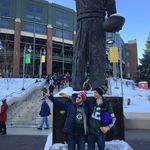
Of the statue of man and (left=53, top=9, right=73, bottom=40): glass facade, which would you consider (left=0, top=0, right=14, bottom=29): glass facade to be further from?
the statue of man

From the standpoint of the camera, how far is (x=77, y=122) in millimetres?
5945

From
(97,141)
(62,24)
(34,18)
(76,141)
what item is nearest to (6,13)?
(34,18)

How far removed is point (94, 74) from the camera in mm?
7430

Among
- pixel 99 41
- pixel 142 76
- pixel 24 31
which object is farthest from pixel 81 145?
pixel 24 31

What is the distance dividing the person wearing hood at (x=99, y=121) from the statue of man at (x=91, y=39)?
152cm

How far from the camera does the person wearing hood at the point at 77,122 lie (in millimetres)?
5914

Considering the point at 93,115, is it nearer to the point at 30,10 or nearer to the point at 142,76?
the point at 142,76

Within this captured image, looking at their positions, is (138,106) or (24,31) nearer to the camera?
(138,106)

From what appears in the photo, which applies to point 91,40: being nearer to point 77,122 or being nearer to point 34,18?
point 77,122

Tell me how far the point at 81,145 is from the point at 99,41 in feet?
8.66

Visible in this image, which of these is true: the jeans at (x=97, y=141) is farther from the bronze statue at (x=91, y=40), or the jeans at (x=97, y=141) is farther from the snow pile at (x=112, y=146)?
the bronze statue at (x=91, y=40)

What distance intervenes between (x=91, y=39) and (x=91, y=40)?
0.08 ft

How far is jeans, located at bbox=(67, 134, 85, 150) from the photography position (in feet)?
19.7

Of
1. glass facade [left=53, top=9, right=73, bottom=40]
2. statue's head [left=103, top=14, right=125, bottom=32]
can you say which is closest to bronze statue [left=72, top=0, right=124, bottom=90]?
statue's head [left=103, top=14, right=125, bottom=32]
